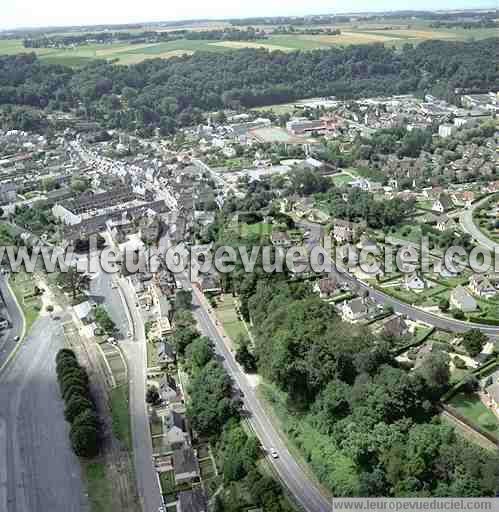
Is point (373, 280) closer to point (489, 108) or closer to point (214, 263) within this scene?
point (214, 263)

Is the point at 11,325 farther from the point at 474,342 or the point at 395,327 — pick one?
the point at 474,342

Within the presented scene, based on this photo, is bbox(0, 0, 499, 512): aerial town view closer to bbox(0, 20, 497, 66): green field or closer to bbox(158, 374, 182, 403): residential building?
Result: bbox(158, 374, 182, 403): residential building

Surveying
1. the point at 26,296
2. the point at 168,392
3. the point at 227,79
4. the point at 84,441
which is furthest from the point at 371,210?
the point at 227,79

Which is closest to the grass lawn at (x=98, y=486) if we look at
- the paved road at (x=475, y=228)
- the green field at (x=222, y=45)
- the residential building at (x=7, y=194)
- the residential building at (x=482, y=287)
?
the residential building at (x=482, y=287)

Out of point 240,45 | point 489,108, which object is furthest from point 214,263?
point 240,45

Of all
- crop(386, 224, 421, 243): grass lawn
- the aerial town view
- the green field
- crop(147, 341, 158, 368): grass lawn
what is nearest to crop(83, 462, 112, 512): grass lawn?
the aerial town view
